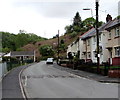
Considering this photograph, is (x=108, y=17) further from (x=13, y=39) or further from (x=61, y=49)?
(x=13, y=39)

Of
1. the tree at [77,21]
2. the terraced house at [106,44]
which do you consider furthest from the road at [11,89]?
the tree at [77,21]

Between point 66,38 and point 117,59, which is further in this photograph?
point 66,38

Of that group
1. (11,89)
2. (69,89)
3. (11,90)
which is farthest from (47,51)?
(11,90)

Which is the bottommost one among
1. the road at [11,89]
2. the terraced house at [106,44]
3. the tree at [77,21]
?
the road at [11,89]

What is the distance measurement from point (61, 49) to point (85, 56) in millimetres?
64458

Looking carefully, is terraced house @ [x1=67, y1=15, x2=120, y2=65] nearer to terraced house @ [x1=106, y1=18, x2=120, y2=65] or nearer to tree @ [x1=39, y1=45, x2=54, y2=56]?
terraced house @ [x1=106, y1=18, x2=120, y2=65]

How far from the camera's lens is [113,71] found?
26.8 meters

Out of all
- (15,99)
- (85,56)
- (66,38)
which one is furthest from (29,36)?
(15,99)

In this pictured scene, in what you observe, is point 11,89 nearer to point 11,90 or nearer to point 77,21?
point 11,90

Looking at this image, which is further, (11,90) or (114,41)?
(114,41)

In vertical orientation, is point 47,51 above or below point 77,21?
below

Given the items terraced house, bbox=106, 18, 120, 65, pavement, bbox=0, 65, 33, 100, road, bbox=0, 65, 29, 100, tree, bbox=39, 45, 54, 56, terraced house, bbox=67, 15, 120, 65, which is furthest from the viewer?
tree, bbox=39, 45, 54, 56

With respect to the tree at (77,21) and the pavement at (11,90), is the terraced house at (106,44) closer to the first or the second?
the pavement at (11,90)

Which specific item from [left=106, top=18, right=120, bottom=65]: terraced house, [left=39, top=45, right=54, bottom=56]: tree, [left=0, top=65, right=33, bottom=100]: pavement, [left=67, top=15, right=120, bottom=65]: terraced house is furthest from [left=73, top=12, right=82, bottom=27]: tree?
[left=0, top=65, right=33, bottom=100]: pavement
